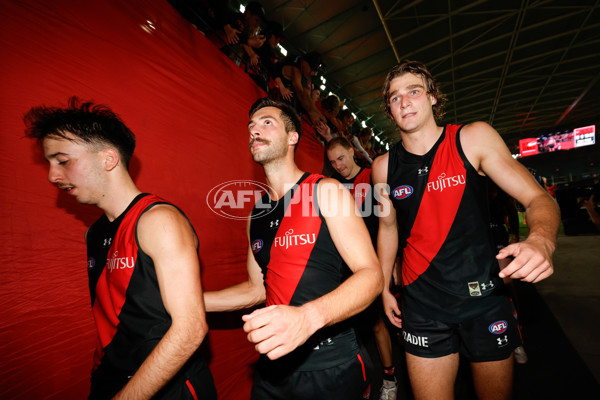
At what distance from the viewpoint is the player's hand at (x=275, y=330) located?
80 centimetres

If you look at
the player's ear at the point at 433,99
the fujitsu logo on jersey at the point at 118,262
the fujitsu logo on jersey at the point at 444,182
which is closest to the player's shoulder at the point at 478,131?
the fujitsu logo on jersey at the point at 444,182

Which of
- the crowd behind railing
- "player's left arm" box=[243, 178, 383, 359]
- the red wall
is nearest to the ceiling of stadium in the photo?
the crowd behind railing

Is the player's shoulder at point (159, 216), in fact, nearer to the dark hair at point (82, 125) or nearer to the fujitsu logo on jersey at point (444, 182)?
the dark hair at point (82, 125)

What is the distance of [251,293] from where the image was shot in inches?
71.2

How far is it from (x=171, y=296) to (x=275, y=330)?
24.8 inches

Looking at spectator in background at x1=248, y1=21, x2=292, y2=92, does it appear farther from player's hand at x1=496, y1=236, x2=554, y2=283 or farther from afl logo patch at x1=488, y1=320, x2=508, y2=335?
afl logo patch at x1=488, y1=320, x2=508, y2=335

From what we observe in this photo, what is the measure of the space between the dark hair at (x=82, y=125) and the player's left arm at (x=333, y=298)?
4.28ft

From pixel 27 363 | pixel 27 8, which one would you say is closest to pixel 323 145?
pixel 27 8

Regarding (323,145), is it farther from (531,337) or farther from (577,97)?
(577,97)

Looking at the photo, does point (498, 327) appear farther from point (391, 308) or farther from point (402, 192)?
point (402, 192)

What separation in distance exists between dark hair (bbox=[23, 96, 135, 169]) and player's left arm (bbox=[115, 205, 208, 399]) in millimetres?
582

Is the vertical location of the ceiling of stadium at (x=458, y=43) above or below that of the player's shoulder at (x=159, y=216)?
above

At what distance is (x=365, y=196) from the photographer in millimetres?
3043

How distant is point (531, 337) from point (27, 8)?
5.78 m
